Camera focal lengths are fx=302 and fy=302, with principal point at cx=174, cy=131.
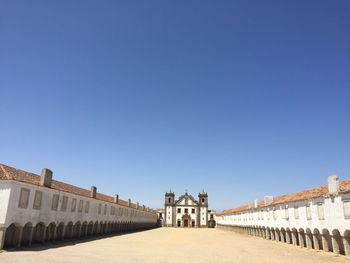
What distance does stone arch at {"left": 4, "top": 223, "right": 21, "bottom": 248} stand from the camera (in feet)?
70.2

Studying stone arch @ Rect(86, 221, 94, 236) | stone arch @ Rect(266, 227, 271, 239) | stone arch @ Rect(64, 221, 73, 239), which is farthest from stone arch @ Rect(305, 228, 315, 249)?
stone arch @ Rect(86, 221, 94, 236)

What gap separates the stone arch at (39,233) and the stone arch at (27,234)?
1302 millimetres

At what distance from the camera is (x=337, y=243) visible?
73.7 feet

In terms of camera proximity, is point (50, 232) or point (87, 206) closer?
point (50, 232)

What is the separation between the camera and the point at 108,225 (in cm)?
4612

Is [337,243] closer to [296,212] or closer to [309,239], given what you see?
[309,239]

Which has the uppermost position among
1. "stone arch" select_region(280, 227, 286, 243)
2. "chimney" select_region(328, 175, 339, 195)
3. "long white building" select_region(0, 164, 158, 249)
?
"chimney" select_region(328, 175, 339, 195)

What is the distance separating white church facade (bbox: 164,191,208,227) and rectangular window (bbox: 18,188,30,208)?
75.4m

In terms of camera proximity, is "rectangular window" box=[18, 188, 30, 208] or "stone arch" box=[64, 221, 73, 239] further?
"stone arch" box=[64, 221, 73, 239]

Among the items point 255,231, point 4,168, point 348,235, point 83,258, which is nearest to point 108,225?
point 255,231

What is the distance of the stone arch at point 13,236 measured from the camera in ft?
70.2

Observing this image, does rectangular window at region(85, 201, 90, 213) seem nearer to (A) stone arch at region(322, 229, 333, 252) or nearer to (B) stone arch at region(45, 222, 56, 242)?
(B) stone arch at region(45, 222, 56, 242)

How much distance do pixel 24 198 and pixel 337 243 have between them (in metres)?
23.4

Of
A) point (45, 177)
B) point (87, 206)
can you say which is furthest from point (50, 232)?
point (87, 206)
